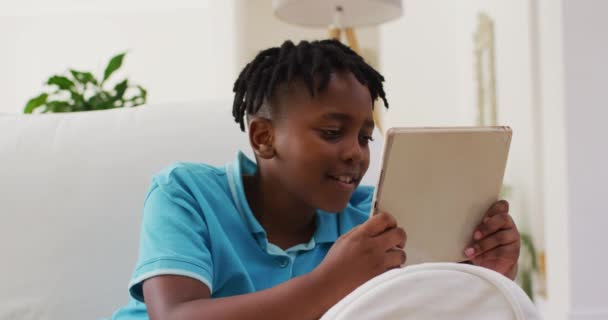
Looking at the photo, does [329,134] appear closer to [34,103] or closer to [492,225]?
[492,225]

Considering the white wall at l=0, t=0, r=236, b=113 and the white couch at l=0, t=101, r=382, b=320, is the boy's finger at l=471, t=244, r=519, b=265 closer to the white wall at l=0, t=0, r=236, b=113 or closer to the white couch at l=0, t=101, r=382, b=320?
the white couch at l=0, t=101, r=382, b=320

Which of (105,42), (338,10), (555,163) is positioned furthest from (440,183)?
(105,42)

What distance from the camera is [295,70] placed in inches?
39.6

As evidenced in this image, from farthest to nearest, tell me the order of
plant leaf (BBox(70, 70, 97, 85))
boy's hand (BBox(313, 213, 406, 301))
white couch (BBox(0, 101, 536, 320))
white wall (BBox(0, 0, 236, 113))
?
white wall (BBox(0, 0, 236, 113)) → plant leaf (BBox(70, 70, 97, 85)) → white couch (BBox(0, 101, 536, 320)) → boy's hand (BBox(313, 213, 406, 301))

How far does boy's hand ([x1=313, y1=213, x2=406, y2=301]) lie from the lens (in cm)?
77

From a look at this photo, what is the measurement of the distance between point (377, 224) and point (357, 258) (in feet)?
0.14

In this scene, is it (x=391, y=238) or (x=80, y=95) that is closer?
(x=391, y=238)

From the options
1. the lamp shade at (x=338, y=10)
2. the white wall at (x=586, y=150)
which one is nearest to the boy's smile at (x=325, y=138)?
the white wall at (x=586, y=150)

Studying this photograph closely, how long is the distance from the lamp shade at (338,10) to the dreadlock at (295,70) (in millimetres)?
1579

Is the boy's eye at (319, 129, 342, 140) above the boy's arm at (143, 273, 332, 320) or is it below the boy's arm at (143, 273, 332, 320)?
above

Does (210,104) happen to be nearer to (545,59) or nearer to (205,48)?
(545,59)

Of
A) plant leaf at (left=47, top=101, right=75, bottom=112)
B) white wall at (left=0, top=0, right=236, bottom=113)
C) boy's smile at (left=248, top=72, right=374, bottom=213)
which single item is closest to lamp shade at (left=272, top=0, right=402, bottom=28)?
plant leaf at (left=47, top=101, right=75, bottom=112)

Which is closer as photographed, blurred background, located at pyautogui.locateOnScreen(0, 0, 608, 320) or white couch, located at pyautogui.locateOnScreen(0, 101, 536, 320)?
white couch, located at pyautogui.locateOnScreen(0, 101, 536, 320)

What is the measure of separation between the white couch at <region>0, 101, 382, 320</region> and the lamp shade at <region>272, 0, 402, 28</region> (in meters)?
1.40
